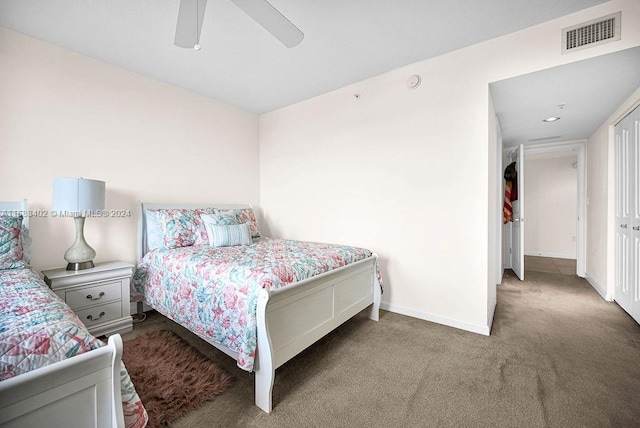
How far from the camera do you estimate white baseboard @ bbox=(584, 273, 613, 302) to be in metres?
3.25

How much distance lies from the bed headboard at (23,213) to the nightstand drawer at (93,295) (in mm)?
428

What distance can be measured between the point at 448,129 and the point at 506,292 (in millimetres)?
2375

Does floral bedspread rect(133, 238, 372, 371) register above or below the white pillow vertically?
below

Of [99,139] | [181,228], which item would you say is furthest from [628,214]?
[99,139]

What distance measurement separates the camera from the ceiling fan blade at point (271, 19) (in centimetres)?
146

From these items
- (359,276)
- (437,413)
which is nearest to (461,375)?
(437,413)

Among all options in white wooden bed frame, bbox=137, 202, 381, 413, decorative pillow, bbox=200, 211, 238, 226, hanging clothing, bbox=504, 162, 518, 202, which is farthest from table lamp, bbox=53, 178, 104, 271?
hanging clothing, bbox=504, 162, 518, 202

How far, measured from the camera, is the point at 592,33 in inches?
76.9

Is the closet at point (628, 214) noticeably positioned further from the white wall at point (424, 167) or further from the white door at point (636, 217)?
the white wall at point (424, 167)

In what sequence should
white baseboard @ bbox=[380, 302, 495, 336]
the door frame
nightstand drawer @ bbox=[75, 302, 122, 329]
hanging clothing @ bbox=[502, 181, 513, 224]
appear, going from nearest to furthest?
nightstand drawer @ bbox=[75, 302, 122, 329], white baseboard @ bbox=[380, 302, 495, 336], the door frame, hanging clothing @ bbox=[502, 181, 513, 224]

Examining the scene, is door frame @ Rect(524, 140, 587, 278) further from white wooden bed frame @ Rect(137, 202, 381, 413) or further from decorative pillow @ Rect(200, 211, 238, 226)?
decorative pillow @ Rect(200, 211, 238, 226)

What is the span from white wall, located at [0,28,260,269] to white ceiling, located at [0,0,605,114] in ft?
0.68

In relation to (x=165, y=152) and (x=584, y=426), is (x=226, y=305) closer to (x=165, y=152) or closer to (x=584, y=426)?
(x=584, y=426)

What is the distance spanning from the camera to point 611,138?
325cm
